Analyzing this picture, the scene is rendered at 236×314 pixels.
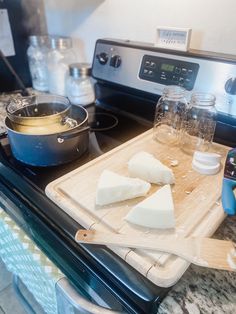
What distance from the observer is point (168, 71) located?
82 cm

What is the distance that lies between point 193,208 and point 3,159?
0.52 metres

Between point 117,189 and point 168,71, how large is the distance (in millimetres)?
487

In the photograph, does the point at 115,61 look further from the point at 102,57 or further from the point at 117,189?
the point at 117,189

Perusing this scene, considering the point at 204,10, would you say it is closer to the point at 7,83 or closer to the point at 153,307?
the point at 153,307

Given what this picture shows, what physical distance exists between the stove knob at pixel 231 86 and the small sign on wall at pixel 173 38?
195 millimetres

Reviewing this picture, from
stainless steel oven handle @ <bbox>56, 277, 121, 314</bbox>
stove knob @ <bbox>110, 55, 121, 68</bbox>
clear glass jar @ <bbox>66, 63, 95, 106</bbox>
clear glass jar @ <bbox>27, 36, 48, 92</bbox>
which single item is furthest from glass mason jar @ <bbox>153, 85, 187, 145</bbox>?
clear glass jar @ <bbox>27, 36, 48, 92</bbox>

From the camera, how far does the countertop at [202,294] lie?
1.26 feet

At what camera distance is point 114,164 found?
657mm

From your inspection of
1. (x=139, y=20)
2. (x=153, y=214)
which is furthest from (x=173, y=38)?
(x=153, y=214)

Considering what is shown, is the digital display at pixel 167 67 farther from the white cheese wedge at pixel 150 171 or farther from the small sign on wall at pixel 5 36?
the small sign on wall at pixel 5 36

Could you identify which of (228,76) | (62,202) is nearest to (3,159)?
(62,202)

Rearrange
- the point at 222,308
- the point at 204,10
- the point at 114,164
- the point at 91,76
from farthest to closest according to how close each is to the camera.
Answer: the point at 91,76 → the point at 204,10 → the point at 114,164 → the point at 222,308

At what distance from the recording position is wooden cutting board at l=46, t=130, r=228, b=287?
412mm

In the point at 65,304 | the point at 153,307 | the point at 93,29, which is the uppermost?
the point at 93,29
